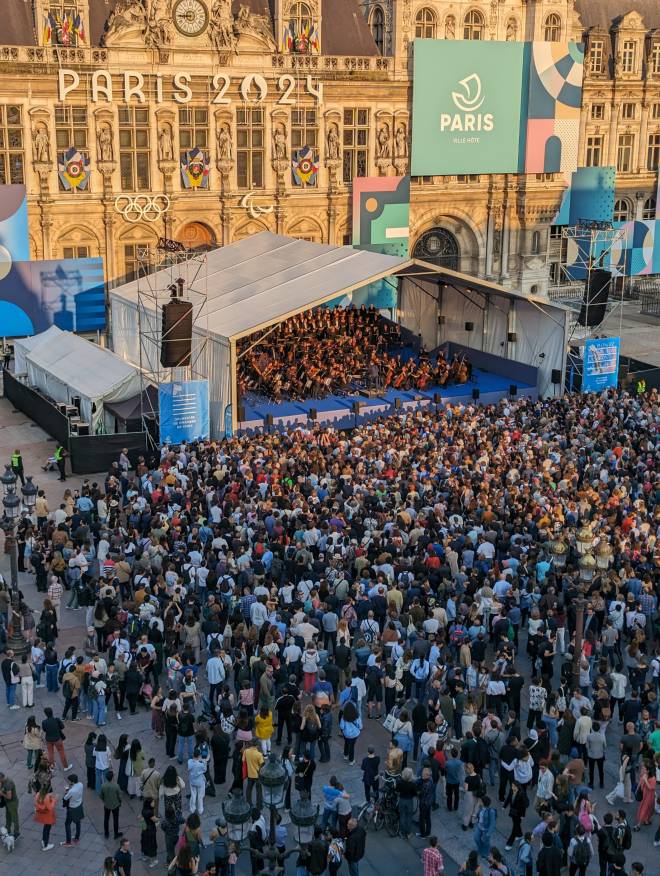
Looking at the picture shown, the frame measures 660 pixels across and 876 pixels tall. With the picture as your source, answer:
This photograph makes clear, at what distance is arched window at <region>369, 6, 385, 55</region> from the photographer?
171 feet

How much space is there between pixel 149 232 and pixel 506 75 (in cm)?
1889

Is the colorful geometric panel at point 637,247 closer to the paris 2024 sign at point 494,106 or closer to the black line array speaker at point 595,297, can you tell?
the paris 2024 sign at point 494,106

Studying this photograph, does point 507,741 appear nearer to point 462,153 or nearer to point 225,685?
point 225,685

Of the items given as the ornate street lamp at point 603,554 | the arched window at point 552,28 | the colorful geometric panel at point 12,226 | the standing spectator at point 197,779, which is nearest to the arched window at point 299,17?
the arched window at point 552,28

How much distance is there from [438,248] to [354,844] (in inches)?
1716

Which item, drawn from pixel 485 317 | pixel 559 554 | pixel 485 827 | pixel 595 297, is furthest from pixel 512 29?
pixel 485 827

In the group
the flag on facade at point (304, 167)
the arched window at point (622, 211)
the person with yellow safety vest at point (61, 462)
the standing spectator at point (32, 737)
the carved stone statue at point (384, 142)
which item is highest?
the carved stone statue at point (384, 142)

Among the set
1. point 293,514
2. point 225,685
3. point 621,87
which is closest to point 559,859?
point 225,685

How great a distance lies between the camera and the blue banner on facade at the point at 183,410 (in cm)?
3306

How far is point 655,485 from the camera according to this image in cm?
2742

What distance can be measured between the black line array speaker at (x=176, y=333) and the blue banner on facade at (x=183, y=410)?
89cm

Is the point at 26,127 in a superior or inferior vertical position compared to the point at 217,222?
superior

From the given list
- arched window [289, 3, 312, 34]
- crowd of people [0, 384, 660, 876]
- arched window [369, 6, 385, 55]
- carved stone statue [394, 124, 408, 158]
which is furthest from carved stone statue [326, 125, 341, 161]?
crowd of people [0, 384, 660, 876]

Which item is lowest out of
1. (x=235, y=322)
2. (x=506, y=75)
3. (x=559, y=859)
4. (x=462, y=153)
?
(x=559, y=859)
